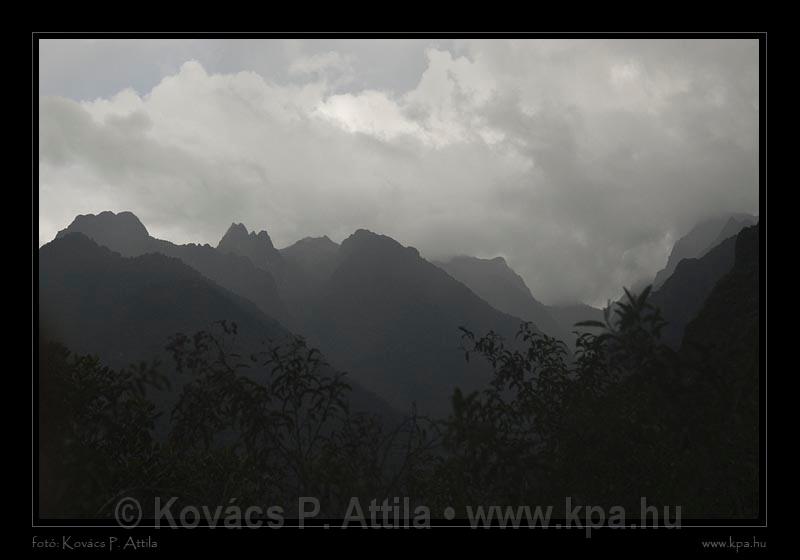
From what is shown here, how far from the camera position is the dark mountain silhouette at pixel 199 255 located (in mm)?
104562

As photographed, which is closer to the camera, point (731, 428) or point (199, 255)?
point (731, 428)

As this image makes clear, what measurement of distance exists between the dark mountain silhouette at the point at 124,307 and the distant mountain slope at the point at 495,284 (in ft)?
269

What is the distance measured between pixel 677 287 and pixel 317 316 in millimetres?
114600

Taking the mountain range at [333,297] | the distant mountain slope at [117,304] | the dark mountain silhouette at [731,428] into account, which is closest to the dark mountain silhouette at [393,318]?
the mountain range at [333,297]

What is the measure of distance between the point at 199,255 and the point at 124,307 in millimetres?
90911

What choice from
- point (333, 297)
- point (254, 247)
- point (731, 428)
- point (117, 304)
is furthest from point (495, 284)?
point (731, 428)

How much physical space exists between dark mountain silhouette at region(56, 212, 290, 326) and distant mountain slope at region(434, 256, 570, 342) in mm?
48619

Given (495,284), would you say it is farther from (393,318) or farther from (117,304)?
(117,304)

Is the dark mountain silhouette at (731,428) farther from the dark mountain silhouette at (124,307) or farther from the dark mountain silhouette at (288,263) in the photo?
the dark mountain silhouette at (288,263)

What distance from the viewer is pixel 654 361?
4.39 metres

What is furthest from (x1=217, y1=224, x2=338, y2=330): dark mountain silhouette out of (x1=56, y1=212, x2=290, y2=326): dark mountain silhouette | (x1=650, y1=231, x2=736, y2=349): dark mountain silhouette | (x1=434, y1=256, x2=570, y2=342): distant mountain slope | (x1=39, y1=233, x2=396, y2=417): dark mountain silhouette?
(x1=650, y1=231, x2=736, y2=349): dark mountain silhouette

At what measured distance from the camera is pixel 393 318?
10538cm

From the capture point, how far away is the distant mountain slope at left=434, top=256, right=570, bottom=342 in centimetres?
13914
